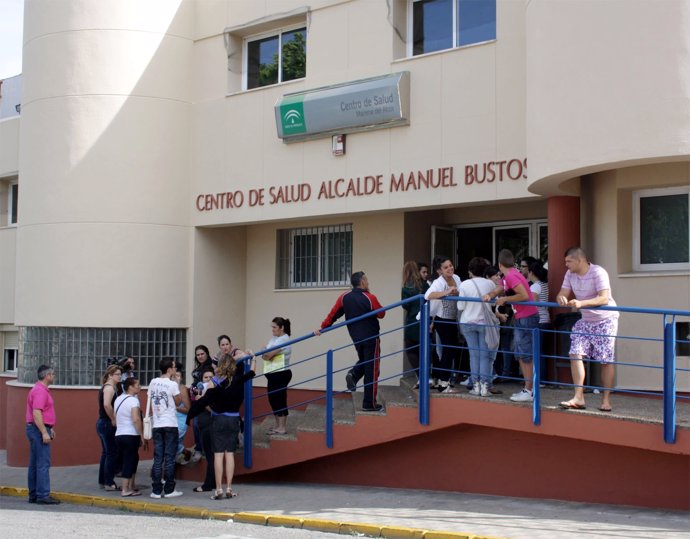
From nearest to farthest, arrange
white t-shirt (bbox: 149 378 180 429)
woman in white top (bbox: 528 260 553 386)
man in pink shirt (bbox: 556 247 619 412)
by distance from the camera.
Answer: man in pink shirt (bbox: 556 247 619 412), woman in white top (bbox: 528 260 553 386), white t-shirt (bbox: 149 378 180 429)

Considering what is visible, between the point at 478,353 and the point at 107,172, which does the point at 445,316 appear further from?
the point at 107,172

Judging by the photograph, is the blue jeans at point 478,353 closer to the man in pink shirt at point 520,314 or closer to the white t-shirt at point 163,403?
the man in pink shirt at point 520,314

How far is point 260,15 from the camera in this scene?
16000mm

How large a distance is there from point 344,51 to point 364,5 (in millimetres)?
745

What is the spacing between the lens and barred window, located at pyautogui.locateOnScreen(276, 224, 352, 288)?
16047 mm

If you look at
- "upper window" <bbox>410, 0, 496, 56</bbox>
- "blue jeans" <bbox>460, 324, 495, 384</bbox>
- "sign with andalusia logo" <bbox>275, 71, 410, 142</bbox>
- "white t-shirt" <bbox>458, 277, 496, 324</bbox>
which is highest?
"upper window" <bbox>410, 0, 496, 56</bbox>

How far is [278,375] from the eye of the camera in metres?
13.3

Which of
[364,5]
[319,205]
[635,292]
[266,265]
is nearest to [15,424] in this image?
[266,265]

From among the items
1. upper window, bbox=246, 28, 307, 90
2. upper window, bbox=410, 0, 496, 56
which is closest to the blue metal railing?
upper window, bbox=410, 0, 496, 56

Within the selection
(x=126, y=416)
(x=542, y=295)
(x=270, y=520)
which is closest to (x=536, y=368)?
(x=542, y=295)

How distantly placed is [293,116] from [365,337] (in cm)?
458

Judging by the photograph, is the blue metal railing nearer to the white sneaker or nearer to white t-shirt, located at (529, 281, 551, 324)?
the white sneaker

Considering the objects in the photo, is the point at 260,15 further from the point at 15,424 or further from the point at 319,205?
the point at 15,424

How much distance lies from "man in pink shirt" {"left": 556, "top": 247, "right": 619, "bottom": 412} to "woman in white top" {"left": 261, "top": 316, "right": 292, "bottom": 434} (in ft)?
14.2
